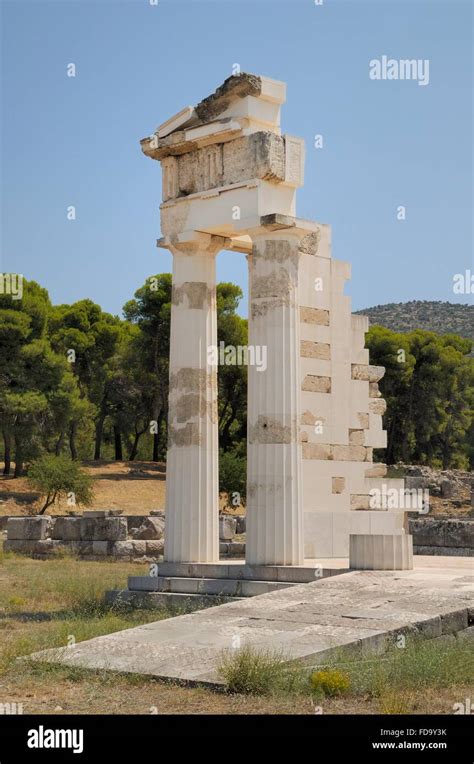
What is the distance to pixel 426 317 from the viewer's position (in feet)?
248

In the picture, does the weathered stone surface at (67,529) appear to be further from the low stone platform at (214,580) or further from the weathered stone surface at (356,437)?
the weathered stone surface at (356,437)

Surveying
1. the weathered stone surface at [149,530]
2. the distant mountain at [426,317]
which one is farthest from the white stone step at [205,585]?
the distant mountain at [426,317]

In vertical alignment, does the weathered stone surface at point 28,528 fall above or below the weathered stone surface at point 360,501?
below

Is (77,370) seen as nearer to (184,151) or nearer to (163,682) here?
(184,151)

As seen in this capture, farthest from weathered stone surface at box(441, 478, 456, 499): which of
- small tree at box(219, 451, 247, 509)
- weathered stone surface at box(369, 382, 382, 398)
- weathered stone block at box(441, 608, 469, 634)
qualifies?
weathered stone block at box(441, 608, 469, 634)

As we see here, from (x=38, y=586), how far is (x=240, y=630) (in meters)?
8.26

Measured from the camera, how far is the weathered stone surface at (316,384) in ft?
52.2

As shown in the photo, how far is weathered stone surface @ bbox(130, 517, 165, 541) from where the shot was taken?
2581 centimetres

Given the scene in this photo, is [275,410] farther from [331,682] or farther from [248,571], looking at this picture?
[331,682]

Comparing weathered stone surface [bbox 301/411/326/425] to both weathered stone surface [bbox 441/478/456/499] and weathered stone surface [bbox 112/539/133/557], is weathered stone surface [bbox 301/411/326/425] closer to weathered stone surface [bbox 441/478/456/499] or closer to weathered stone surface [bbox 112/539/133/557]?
weathered stone surface [bbox 112/539/133/557]

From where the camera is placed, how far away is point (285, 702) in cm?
805

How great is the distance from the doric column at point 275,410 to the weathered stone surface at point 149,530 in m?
12.0
